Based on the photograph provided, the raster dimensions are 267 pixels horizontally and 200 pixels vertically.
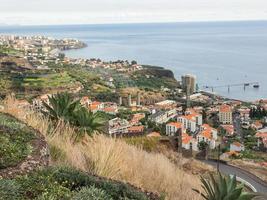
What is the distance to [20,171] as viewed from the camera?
151 inches

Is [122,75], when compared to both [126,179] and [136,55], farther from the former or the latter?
[126,179]

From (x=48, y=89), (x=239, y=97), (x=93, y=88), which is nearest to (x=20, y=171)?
(x=48, y=89)

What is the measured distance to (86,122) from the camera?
8.53 metres

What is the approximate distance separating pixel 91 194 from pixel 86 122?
5245 mm

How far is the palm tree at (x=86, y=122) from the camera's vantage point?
8.37 metres

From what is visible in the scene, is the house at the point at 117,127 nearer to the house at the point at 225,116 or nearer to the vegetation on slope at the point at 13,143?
the vegetation on slope at the point at 13,143

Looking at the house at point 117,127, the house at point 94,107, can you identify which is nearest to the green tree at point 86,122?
the house at point 94,107

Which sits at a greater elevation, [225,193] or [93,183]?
[93,183]

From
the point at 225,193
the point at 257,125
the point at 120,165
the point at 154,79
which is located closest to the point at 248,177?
the point at 225,193

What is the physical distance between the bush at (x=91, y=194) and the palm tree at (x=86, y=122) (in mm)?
4730

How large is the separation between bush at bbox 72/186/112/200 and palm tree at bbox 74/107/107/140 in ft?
15.5

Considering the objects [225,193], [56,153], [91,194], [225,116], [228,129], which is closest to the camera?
[91,194]

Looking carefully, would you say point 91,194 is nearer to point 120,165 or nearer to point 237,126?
point 120,165

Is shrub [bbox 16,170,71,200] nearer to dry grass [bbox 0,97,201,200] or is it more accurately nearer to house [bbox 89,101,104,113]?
dry grass [bbox 0,97,201,200]
